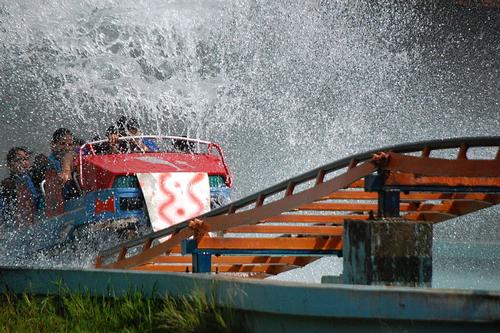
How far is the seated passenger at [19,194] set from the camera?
1410 cm

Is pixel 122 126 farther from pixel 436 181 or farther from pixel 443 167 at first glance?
pixel 443 167

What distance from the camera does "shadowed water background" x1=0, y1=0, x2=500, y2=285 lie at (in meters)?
23.5

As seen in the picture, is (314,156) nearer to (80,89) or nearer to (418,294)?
(80,89)

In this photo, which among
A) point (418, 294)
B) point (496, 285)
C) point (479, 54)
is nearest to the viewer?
point (418, 294)

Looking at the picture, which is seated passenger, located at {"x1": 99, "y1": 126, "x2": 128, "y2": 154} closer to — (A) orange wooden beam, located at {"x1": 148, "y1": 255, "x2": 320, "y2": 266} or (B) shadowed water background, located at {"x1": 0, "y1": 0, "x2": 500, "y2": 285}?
(B) shadowed water background, located at {"x1": 0, "y1": 0, "x2": 500, "y2": 285}

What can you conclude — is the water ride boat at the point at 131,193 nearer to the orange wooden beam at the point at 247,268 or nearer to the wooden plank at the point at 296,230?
the orange wooden beam at the point at 247,268

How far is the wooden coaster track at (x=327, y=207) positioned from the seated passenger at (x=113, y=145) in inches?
131

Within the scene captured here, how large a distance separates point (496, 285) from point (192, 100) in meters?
12.2

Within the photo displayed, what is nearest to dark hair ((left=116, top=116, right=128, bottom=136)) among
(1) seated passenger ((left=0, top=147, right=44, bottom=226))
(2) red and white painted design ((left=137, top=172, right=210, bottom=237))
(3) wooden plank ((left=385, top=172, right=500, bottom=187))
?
(1) seated passenger ((left=0, top=147, right=44, bottom=226))

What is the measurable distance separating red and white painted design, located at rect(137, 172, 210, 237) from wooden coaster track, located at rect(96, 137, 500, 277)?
209 cm

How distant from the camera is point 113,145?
14.1 meters

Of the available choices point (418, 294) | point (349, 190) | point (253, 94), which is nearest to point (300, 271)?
point (349, 190)

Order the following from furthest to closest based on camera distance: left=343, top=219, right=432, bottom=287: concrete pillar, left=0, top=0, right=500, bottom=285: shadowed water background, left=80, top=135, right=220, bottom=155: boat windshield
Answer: left=0, top=0, right=500, bottom=285: shadowed water background → left=80, top=135, right=220, bottom=155: boat windshield → left=343, top=219, right=432, bottom=287: concrete pillar

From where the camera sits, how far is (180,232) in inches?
366
